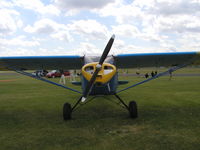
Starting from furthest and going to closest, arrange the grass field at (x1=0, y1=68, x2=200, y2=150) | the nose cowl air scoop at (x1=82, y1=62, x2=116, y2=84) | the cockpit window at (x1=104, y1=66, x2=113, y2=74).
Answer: the cockpit window at (x1=104, y1=66, x2=113, y2=74) → the nose cowl air scoop at (x1=82, y1=62, x2=116, y2=84) → the grass field at (x1=0, y1=68, x2=200, y2=150)

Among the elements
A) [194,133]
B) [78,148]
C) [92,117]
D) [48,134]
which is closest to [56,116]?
[92,117]

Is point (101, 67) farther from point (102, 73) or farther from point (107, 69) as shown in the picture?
point (107, 69)

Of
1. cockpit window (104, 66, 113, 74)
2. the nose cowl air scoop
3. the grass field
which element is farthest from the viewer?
cockpit window (104, 66, 113, 74)

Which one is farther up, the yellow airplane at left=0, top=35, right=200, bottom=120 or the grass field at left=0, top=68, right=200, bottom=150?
the yellow airplane at left=0, top=35, right=200, bottom=120

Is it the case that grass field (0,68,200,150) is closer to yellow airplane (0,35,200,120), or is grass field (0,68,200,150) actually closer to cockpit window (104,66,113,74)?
yellow airplane (0,35,200,120)

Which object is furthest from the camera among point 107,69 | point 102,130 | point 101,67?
point 107,69

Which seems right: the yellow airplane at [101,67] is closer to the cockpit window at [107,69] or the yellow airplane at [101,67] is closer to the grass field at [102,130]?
the cockpit window at [107,69]

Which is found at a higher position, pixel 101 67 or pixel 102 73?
pixel 101 67

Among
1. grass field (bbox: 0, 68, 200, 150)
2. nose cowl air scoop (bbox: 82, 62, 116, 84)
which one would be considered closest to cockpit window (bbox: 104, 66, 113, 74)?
nose cowl air scoop (bbox: 82, 62, 116, 84)

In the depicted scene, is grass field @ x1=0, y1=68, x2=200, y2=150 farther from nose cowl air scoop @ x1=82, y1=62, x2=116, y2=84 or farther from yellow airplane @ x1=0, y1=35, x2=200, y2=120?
nose cowl air scoop @ x1=82, y1=62, x2=116, y2=84

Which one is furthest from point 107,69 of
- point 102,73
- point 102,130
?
point 102,130

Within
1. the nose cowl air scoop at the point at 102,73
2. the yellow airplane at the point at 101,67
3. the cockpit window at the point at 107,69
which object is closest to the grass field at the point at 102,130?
the yellow airplane at the point at 101,67

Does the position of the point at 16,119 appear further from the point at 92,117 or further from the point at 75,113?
the point at 92,117

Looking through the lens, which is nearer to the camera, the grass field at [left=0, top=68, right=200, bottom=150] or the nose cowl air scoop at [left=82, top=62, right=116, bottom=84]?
the grass field at [left=0, top=68, right=200, bottom=150]
